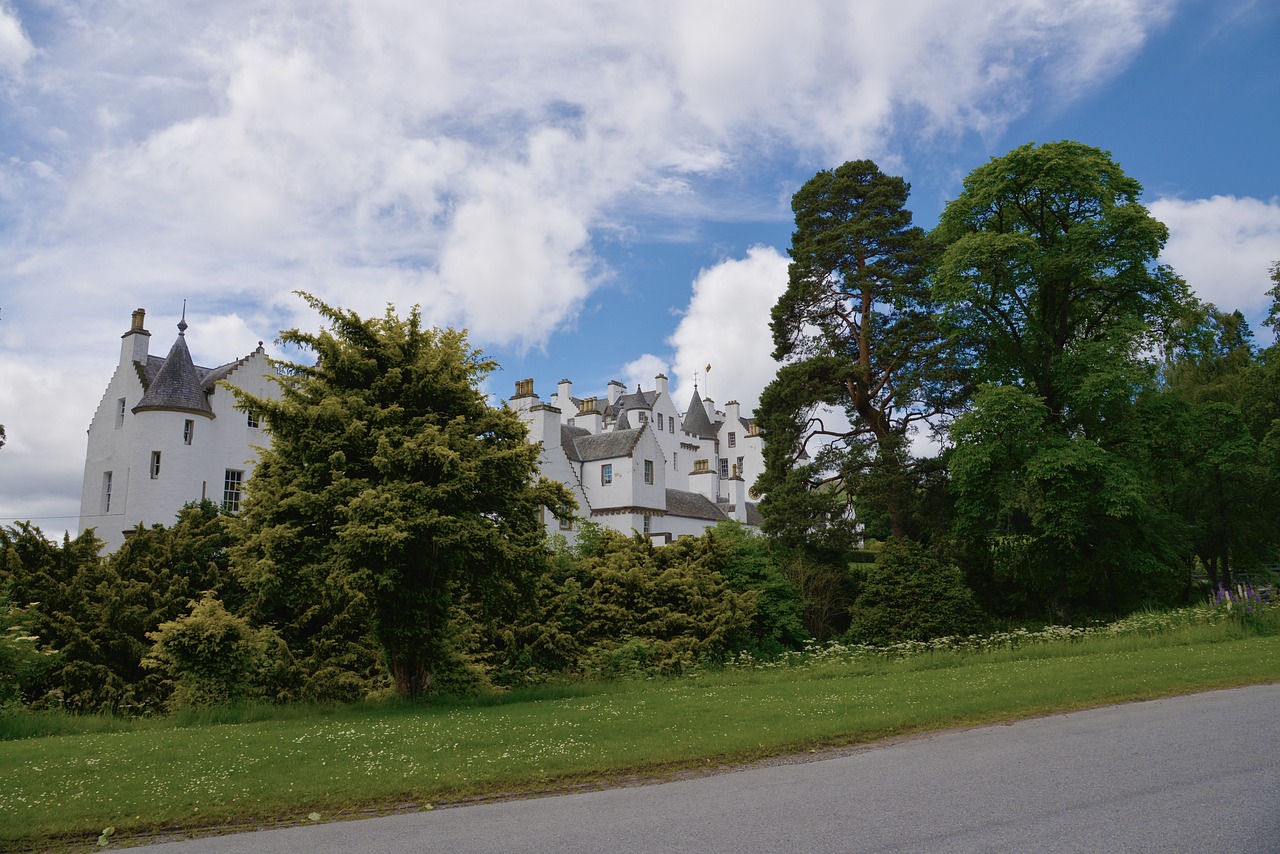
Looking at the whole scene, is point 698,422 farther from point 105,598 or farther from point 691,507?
point 105,598

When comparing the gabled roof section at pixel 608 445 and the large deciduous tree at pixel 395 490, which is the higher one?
the gabled roof section at pixel 608 445

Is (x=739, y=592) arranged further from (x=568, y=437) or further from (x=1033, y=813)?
(x=1033, y=813)

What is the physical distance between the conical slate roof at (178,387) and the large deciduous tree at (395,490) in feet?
59.1

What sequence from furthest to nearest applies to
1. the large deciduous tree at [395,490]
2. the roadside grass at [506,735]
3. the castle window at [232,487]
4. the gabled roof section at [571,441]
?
1. the gabled roof section at [571,441]
2. the castle window at [232,487]
3. the large deciduous tree at [395,490]
4. the roadside grass at [506,735]

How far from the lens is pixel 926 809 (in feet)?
25.6

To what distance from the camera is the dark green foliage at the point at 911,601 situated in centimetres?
2972

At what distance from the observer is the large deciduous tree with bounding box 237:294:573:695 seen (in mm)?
16516

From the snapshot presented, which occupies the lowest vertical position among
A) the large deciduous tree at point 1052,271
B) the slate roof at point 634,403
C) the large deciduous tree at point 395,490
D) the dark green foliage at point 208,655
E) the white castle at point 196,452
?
the dark green foliage at point 208,655

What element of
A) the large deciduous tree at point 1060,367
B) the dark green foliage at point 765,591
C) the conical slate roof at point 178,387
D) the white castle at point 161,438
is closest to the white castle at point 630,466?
the dark green foliage at point 765,591

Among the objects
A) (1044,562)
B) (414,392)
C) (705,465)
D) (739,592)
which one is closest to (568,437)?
(705,465)

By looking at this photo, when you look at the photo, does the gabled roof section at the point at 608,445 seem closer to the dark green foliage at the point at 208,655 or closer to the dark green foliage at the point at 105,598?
the dark green foliage at the point at 105,598

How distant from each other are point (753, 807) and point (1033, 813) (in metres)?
2.59

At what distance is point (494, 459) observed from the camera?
57.2ft

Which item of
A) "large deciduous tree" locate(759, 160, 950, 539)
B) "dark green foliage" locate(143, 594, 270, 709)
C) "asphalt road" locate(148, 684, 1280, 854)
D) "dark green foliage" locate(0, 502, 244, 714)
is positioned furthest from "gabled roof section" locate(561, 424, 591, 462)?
"asphalt road" locate(148, 684, 1280, 854)
